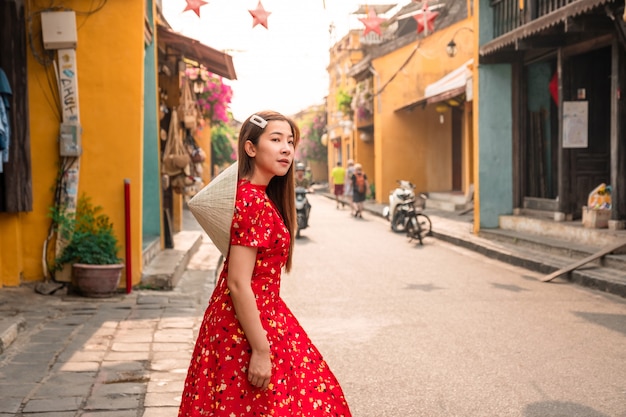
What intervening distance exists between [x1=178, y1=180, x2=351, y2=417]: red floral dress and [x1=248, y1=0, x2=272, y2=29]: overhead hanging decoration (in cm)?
892

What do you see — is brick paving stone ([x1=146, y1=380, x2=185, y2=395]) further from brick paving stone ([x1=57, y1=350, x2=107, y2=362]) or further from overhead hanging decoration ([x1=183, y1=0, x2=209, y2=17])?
overhead hanging decoration ([x1=183, y1=0, x2=209, y2=17])

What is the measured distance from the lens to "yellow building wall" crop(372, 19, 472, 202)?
101 feet

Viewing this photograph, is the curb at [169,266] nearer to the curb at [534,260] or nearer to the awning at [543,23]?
the curb at [534,260]

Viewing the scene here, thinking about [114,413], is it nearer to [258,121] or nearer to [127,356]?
[127,356]

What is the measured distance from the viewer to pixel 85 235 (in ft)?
29.7

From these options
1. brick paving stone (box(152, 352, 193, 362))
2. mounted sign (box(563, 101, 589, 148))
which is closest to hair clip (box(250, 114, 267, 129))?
brick paving stone (box(152, 352, 193, 362))

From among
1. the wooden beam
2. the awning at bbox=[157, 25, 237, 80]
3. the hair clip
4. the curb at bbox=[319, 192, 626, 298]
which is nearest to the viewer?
the hair clip

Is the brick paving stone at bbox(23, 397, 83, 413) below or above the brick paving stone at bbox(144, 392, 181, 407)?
above

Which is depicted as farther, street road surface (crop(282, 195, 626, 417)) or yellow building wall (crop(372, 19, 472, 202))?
yellow building wall (crop(372, 19, 472, 202))

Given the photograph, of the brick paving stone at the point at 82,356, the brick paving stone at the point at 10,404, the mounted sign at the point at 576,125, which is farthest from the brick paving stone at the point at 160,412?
the mounted sign at the point at 576,125

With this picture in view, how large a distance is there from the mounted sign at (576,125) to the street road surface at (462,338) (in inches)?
107

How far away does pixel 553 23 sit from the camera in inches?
472

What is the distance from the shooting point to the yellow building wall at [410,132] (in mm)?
30844

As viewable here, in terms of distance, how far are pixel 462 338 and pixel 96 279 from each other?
4029mm
